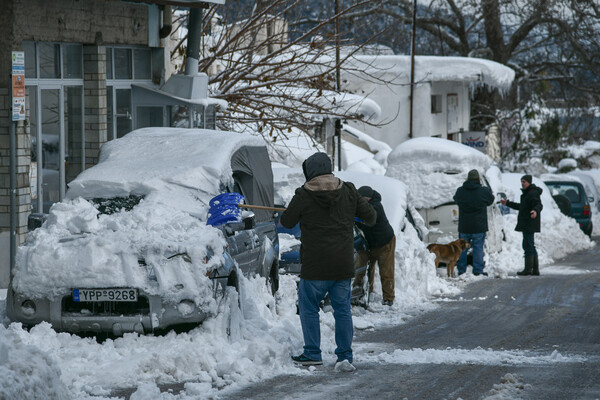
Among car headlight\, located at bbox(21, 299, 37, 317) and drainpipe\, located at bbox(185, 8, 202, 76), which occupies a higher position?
drainpipe\, located at bbox(185, 8, 202, 76)

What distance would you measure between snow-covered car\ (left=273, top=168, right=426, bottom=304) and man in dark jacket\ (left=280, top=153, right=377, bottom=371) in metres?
3.27

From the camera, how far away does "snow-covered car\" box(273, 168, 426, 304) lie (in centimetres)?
1205

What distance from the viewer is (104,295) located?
339 inches

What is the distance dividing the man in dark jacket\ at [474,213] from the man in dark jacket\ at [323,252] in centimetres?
882

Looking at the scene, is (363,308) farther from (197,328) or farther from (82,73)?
(82,73)

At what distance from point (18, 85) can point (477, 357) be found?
715cm

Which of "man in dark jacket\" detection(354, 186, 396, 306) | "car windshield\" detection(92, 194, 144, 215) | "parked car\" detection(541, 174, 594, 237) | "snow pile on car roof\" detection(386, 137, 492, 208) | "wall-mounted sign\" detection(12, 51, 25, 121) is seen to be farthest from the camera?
"parked car\" detection(541, 174, 594, 237)

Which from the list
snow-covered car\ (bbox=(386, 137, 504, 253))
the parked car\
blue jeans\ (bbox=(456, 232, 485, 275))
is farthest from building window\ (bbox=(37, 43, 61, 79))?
the parked car\

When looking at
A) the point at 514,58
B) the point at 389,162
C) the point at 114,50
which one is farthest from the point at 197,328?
the point at 514,58

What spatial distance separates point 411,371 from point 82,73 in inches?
369

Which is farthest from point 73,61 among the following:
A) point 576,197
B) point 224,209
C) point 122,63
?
point 576,197

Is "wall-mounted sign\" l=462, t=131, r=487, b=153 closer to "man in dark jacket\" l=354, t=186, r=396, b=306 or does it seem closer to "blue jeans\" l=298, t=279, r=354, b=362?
"man in dark jacket\" l=354, t=186, r=396, b=306

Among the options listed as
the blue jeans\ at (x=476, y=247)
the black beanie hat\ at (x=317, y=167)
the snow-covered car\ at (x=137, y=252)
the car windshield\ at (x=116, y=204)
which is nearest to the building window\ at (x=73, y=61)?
the snow-covered car\ at (x=137, y=252)

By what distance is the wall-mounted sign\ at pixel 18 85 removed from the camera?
42.3 ft
